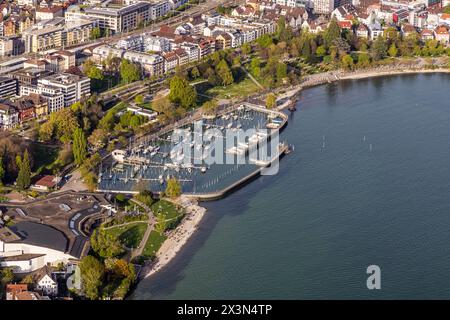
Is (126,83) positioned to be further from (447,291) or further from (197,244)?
(447,291)

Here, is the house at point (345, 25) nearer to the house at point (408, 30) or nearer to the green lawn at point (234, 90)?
the house at point (408, 30)

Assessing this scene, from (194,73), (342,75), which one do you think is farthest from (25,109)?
(342,75)

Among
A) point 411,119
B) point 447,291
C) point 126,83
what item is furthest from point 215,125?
point 447,291

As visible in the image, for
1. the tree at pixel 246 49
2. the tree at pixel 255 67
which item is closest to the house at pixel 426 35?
the tree at pixel 246 49

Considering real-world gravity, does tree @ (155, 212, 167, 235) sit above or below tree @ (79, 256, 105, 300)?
below

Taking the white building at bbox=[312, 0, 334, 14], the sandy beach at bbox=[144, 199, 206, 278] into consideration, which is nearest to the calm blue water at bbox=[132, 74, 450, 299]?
the sandy beach at bbox=[144, 199, 206, 278]

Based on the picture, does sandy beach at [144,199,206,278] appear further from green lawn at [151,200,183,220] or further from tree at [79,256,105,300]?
tree at [79,256,105,300]

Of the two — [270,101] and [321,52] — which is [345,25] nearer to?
[321,52]
